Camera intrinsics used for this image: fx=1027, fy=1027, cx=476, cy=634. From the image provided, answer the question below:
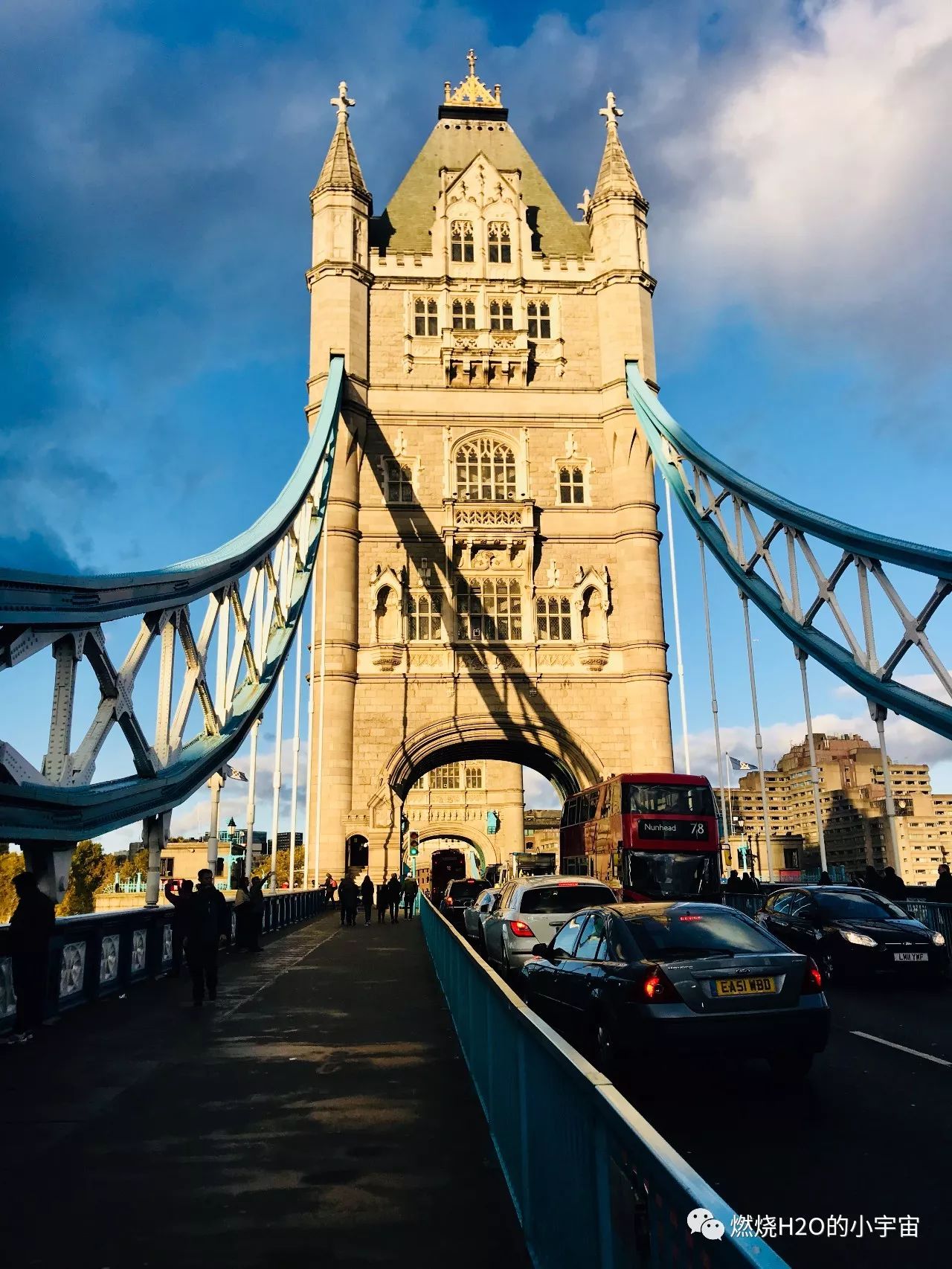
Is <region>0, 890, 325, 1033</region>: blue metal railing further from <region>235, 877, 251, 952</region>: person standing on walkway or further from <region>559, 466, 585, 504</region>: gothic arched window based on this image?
<region>559, 466, 585, 504</region>: gothic arched window

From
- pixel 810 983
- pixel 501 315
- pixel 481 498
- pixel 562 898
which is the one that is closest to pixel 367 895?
pixel 481 498

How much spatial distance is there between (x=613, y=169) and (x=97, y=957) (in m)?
40.7

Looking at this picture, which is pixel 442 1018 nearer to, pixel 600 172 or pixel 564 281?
pixel 564 281

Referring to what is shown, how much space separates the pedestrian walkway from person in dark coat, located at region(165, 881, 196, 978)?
2.32 m

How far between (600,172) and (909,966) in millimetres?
39471

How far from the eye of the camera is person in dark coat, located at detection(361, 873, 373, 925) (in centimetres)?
3112

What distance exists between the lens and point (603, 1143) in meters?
3.05

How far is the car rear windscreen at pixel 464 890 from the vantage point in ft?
114

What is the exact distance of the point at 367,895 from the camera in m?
32.8

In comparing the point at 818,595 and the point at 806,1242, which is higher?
the point at 818,595

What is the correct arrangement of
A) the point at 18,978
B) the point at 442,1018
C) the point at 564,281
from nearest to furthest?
1. the point at 18,978
2. the point at 442,1018
3. the point at 564,281

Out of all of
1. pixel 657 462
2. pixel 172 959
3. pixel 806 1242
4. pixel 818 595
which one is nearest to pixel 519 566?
pixel 657 462

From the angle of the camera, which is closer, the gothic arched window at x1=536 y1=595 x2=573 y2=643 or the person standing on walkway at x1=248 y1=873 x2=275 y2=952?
the person standing on walkway at x1=248 y1=873 x2=275 y2=952

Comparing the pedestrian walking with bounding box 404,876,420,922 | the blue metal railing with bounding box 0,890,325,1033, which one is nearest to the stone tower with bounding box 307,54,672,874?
the pedestrian walking with bounding box 404,876,420,922
